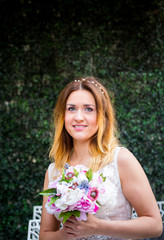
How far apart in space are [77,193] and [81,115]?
0.67 meters

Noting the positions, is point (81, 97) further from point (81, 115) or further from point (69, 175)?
point (69, 175)

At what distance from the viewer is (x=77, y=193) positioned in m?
1.33

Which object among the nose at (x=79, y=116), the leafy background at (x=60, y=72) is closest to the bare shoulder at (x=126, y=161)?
the nose at (x=79, y=116)

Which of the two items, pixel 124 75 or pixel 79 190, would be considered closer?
pixel 79 190

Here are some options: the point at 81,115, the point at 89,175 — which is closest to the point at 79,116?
the point at 81,115

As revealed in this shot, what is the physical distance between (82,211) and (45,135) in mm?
2524

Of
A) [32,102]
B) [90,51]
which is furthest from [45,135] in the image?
[90,51]

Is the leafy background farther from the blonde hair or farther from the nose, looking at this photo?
the nose

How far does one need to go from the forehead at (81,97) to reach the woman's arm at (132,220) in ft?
1.51

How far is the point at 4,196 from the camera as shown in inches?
152

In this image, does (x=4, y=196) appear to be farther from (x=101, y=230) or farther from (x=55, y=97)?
(x=101, y=230)

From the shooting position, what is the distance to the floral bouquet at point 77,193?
134 centimetres

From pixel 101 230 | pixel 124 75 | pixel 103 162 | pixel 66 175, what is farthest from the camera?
pixel 124 75

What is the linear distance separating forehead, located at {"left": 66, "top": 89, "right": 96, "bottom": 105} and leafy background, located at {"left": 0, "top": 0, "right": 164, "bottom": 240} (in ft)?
6.18
